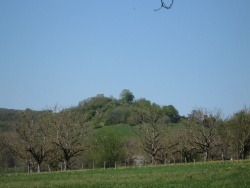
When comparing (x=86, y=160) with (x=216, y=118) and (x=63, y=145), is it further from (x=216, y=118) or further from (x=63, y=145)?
(x=216, y=118)

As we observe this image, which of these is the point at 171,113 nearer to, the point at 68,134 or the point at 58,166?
the point at 58,166

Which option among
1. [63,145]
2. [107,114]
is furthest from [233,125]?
[107,114]

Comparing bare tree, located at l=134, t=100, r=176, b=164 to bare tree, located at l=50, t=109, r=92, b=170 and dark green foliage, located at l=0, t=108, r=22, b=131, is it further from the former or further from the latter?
dark green foliage, located at l=0, t=108, r=22, b=131

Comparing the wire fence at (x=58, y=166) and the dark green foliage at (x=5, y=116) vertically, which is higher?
the dark green foliage at (x=5, y=116)

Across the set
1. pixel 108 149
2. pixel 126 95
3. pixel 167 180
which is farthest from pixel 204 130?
Answer: pixel 126 95

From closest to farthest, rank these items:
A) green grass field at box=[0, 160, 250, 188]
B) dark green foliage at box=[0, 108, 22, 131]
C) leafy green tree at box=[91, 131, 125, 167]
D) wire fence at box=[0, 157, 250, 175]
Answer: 1. green grass field at box=[0, 160, 250, 188]
2. wire fence at box=[0, 157, 250, 175]
3. leafy green tree at box=[91, 131, 125, 167]
4. dark green foliage at box=[0, 108, 22, 131]

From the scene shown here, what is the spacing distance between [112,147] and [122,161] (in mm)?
5017

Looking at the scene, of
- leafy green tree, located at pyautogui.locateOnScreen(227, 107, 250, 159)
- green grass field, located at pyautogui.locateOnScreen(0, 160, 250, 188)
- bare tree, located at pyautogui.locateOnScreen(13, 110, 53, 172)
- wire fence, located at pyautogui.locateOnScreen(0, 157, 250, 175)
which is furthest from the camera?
wire fence, located at pyautogui.locateOnScreen(0, 157, 250, 175)

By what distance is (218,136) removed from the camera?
7362 cm

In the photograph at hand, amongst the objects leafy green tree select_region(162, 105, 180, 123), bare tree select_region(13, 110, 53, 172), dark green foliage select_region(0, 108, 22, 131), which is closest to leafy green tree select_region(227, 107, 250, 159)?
bare tree select_region(13, 110, 53, 172)

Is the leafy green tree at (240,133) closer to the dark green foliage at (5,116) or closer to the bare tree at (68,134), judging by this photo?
the bare tree at (68,134)

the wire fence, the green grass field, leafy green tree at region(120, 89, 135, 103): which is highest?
leafy green tree at region(120, 89, 135, 103)

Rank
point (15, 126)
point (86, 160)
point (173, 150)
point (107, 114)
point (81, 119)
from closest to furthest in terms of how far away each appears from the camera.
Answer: point (15, 126) → point (81, 119) → point (173, 150) → point (86, 160) → point (107, 114)

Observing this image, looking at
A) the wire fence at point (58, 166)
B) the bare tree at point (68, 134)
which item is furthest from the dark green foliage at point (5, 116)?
the bare tree at point (68, 134)
